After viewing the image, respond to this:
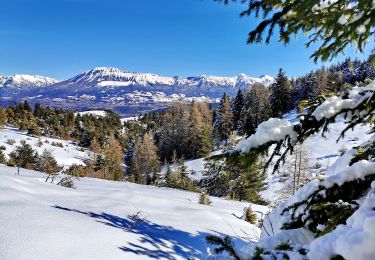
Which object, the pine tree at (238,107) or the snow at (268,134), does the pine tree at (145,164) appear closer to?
the pine tree at (238,107)

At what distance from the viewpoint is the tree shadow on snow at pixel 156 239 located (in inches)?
163

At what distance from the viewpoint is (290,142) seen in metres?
A: 1.90

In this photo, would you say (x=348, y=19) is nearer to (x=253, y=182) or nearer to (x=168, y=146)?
(x=253, y=182)

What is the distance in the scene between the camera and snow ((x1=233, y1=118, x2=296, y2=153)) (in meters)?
1.79

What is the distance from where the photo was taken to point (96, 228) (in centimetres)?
433

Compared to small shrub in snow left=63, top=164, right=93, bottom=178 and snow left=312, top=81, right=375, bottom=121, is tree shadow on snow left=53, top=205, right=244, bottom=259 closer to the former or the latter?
snow left=312, top=81, right=375, bottom=121

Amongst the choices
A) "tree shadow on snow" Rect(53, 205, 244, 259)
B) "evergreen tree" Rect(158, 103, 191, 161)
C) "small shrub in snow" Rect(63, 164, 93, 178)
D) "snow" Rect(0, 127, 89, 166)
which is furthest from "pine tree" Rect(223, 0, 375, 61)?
"evergreen tree" Rect(158, 103, 191, 161)

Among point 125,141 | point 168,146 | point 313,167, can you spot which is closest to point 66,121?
point 125,141

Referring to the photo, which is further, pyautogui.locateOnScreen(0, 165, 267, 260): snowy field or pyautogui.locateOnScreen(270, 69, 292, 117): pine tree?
pyautogui.locateOnScreen(270, 69, 292, 117): pine tree

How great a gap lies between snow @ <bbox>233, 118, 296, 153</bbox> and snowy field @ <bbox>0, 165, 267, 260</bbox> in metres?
1.05

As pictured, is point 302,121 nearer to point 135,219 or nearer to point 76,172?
point 135,219

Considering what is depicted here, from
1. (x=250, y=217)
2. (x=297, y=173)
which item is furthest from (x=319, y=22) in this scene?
(x=297, y=173)

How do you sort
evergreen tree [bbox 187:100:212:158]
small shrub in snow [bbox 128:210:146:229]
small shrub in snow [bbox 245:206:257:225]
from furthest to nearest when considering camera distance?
1. evergreen tree [bbox 187:100:212:158]
2. small shrub in snow [bbox 245:206:257:225]
3. small shrub in snow [bbox 128:210:146:229]

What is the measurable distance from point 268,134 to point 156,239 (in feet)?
10.9
